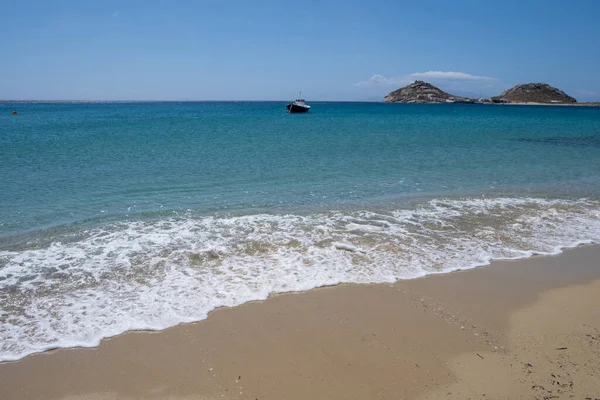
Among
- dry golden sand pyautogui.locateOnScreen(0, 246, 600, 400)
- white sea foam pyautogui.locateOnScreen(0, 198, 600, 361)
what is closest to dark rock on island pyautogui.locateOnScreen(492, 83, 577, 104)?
white sea foam pyautogui.locateOnScreen(0, 198, 600, 361)

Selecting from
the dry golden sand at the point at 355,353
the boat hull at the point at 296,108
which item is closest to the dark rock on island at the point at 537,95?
the boat hull at the point at 296,108

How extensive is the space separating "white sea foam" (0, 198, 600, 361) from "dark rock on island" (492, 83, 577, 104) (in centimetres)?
18570

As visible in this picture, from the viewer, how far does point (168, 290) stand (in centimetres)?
718

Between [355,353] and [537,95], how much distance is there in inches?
7878

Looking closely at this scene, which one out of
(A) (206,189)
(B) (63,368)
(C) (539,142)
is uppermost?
(C) (539,142)

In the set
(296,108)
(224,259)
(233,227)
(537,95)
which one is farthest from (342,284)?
(537,95)

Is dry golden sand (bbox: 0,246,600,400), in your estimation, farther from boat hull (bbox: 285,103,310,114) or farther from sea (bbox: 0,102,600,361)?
boat hull (bbox: 285,103,310,114)

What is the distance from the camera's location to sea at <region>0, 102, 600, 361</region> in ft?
22.6

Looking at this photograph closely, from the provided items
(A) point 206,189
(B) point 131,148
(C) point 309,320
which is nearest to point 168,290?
(C) point 309,320

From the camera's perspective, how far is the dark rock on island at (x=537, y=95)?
550ft

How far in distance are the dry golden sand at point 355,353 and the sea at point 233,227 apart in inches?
21.1

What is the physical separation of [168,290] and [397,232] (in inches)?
237

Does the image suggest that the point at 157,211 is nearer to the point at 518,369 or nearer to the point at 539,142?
the point at 518,369

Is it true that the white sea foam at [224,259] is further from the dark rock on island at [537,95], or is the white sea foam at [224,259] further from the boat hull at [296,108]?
the dark rock on island at [537,95]
